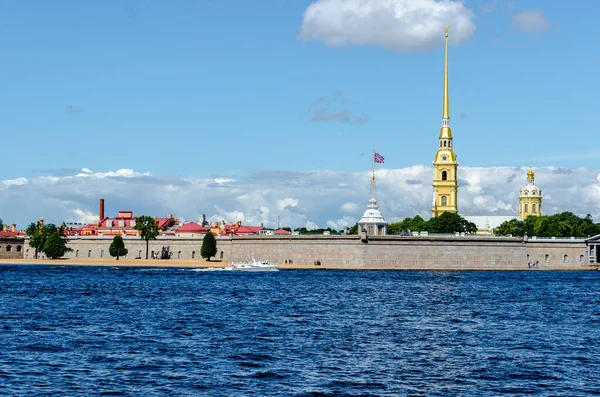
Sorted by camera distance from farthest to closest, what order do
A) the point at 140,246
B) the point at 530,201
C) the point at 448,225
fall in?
1. the point at 530,201
2. the point at 448,225
3. the point at 140,246

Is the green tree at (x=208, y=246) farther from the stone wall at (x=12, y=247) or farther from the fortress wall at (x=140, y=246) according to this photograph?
the stone wall at (x=12, y=247)

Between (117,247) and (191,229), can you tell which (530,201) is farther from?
(117,247)

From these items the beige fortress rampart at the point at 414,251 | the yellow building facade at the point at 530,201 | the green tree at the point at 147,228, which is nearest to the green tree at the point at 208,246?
the beige fortress rampart at the point at 414,251

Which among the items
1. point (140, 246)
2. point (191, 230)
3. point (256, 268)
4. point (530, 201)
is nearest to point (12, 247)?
point (140, 246)

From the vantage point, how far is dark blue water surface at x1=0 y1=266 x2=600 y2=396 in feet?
106

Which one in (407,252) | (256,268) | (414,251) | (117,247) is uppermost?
(117,247)

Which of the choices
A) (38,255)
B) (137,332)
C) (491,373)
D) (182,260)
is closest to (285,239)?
(182,260)

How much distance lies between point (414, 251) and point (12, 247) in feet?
242

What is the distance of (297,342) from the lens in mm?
42031

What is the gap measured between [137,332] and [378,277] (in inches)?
2217

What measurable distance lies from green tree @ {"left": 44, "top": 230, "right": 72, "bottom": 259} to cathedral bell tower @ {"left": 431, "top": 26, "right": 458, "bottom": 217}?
63.3m

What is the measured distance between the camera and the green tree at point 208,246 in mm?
136500

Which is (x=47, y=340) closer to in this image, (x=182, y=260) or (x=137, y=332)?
(x=137, y=332)

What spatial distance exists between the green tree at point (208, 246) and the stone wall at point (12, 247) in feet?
128
